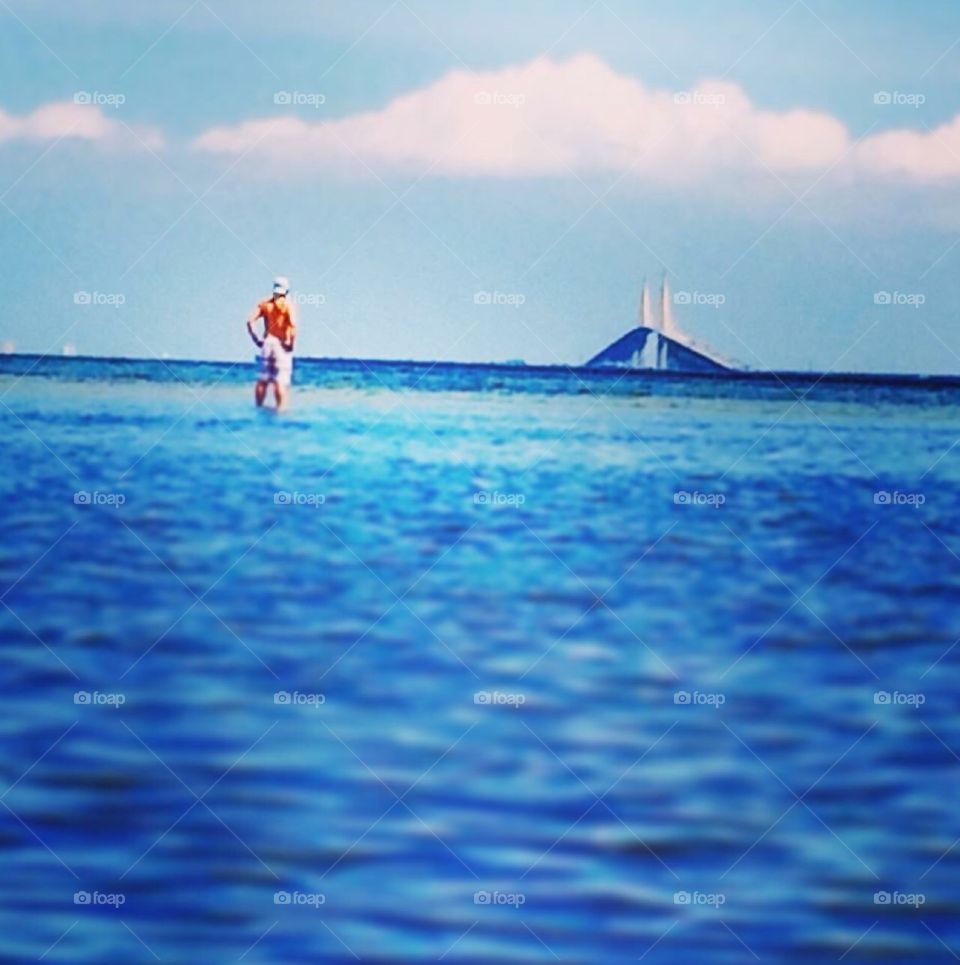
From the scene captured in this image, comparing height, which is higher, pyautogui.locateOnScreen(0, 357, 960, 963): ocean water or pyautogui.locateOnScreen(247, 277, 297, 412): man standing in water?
pyautogui.locateOnScreen(247, 277, 297, 412): man standing in water

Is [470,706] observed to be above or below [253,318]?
below

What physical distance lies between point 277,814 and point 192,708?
0.58 m

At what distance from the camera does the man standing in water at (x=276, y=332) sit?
543cm

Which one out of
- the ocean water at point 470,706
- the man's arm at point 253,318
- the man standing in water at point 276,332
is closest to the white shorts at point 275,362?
the man standing in water at point 276,332

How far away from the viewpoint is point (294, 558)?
4.80 meters

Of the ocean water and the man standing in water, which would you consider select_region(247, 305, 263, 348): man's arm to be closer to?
the man standing in water

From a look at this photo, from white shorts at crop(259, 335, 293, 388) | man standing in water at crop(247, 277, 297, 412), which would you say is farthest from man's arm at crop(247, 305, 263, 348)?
white shorts at crop(259, 335, 293, 388)

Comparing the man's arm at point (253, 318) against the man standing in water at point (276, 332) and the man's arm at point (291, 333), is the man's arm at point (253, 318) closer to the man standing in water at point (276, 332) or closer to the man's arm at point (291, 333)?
the man standing in water at point (276, 332)

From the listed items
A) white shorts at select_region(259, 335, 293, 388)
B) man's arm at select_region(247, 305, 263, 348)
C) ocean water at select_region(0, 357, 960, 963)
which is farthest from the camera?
white shorts at select_region(259, 335, 293, 388)

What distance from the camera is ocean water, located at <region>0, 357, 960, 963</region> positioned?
2.75m

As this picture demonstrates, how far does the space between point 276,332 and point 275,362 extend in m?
0.91

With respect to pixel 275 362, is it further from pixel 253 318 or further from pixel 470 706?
pixel 470 706

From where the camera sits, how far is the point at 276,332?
230 inches

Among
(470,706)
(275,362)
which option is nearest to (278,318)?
(275,362)
